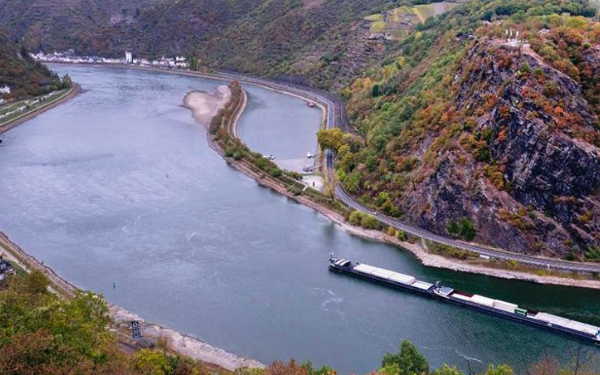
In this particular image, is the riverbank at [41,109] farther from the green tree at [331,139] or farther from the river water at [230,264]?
the green tree at [331,139]

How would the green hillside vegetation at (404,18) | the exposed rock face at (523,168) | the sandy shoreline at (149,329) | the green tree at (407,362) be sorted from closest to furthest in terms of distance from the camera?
the green tree at (407,362)
the sandy shoreline at (149,329)
the exposed rock face at (523,168)
the green hillside vegetation at (404,18)

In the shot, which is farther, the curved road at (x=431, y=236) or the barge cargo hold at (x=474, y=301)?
the curved road at (x=431, y=236)

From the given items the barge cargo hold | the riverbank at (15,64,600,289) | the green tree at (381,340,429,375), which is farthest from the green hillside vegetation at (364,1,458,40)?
the green tree at (381,340,429,375)

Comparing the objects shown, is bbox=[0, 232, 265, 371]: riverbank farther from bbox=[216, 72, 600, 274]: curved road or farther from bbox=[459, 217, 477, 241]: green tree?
bbox=[459, 217, 477, 241]: green tree

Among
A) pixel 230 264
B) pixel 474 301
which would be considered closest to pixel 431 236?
pixel 474 301

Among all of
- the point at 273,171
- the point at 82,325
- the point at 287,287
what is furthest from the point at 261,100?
the point at 82,325

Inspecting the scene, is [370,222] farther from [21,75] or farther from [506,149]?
[21,75]

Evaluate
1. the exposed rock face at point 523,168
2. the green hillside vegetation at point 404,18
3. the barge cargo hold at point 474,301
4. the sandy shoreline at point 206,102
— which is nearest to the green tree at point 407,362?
the barge cargo hold at point 474,301
